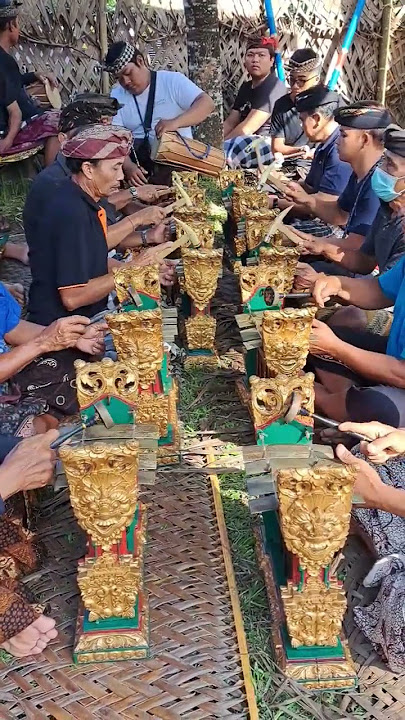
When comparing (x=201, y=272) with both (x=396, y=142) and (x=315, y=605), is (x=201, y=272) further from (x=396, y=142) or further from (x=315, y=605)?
(x=315, y=605)

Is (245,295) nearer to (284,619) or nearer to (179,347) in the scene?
(179,347)

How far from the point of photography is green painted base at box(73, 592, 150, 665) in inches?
69.3

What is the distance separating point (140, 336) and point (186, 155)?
2568 millimetres

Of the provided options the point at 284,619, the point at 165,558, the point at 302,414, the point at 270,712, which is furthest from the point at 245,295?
the point at 270,712

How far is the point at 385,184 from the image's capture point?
2643mm

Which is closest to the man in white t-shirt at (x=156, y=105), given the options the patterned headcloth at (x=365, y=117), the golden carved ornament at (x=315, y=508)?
the patterned headcloth at (x=365, y=117)

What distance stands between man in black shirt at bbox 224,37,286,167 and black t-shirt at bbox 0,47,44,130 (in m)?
1.64

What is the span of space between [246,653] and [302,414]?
0.63 m

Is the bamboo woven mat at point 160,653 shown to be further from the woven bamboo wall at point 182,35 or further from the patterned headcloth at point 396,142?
the woven bamboo wall at point 182,35

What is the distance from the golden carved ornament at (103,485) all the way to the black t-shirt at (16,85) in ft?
15.2

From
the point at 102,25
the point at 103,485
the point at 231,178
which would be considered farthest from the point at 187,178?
the point at 102,25

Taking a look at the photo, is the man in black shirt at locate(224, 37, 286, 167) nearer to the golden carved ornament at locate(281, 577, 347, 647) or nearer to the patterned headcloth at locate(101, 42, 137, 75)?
the patterned headcloth at locate(101, 42, 137, 75)

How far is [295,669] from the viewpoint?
169 centimetres

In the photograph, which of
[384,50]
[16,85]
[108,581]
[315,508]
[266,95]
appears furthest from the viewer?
[384,50]
